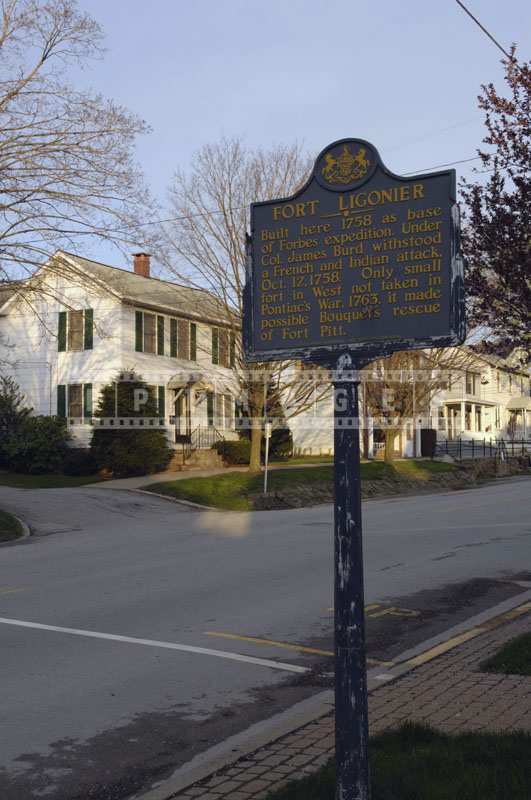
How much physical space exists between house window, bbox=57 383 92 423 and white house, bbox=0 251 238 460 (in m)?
0.04

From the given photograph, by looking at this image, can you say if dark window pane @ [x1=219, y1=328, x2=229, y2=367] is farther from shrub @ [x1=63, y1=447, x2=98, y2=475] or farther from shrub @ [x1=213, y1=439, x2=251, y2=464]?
shrub @ [x1=63, y1=447, x2=98, y2=475]

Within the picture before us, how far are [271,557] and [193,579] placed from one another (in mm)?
2483

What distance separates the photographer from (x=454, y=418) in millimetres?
65500

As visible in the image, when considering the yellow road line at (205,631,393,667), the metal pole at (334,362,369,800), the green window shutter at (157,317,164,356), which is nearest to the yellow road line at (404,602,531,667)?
the yellow road line at (205,631,393,667)

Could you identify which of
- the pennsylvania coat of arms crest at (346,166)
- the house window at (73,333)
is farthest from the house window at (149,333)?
the pennsylvania coat of arms crest at (346,166)

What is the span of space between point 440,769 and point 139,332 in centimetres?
3480

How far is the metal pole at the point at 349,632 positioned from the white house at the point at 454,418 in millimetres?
30059

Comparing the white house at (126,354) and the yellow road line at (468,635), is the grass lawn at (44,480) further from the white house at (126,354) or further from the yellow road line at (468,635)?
the yellow road line at (468,635)

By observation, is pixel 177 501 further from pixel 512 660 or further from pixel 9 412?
pixel 512 660

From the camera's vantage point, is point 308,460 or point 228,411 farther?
point 308,460

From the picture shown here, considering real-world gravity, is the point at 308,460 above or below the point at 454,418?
below

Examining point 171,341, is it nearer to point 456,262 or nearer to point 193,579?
point 193,579

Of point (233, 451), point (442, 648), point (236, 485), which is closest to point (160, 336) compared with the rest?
point (233, 451)

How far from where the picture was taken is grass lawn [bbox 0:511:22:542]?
20.9m
